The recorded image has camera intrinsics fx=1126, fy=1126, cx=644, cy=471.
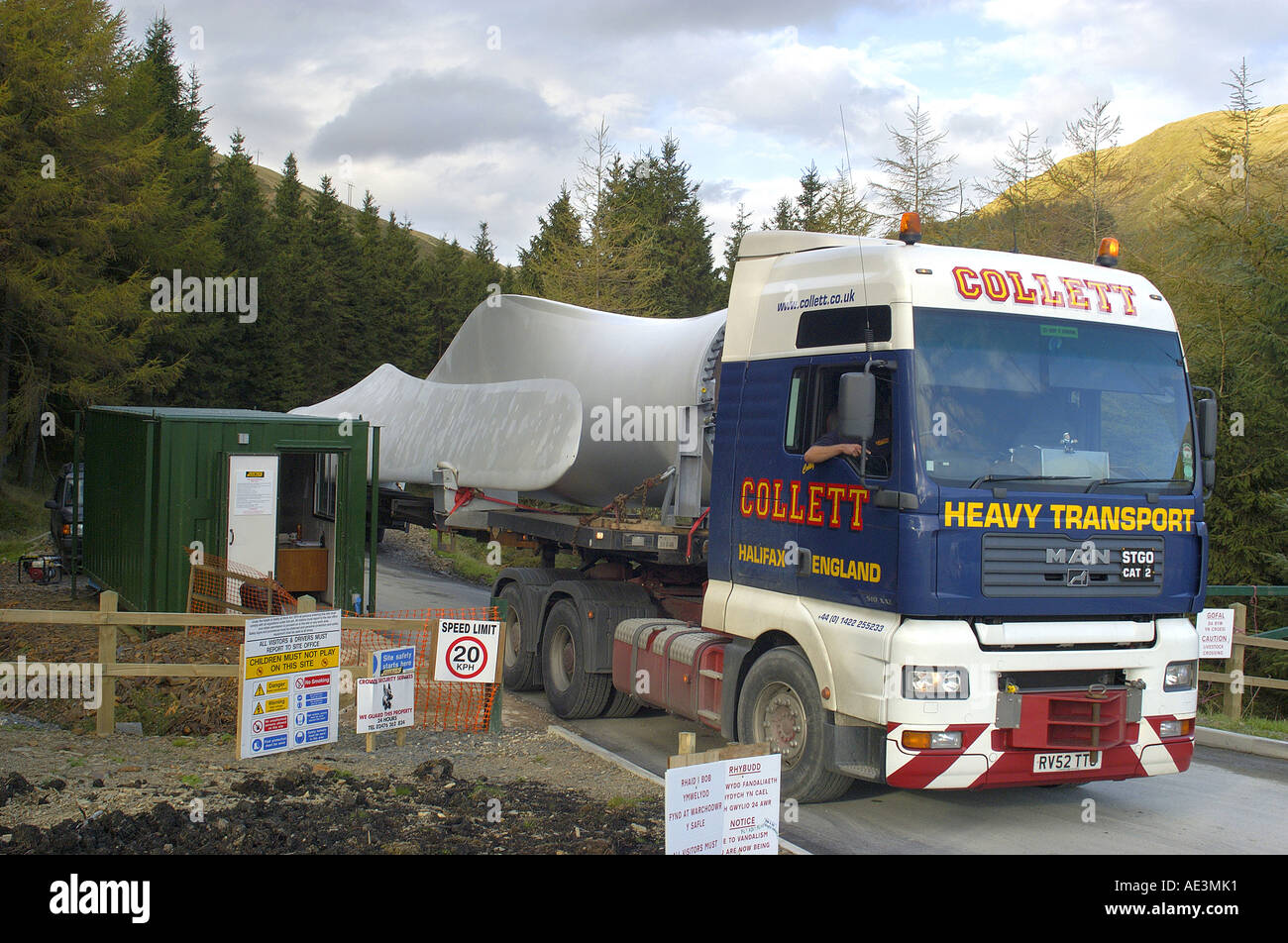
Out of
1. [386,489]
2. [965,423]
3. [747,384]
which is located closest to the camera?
[965,423]

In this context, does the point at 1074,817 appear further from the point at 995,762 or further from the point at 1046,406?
the point at 1046,406

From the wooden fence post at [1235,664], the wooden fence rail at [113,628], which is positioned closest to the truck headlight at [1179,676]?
the wooden fence post at [1235,664]

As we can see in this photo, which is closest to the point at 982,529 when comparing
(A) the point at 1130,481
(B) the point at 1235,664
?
(A) the point at 1130,481

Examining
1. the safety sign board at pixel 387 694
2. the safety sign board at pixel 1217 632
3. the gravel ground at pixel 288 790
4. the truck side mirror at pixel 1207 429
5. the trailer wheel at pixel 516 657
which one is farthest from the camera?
the trailer wheel at pixel 516 657

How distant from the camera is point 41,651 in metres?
12.2

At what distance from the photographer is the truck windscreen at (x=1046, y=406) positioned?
6422mm

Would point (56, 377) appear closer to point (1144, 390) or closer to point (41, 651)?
point (41, 651)

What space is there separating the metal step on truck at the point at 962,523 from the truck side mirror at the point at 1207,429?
0.7 inches

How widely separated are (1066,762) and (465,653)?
15.4 feet

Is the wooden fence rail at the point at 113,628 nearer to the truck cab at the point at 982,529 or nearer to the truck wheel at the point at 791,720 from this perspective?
the truck wheel at the point at 791,720

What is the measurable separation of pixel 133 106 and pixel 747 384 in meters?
44.6

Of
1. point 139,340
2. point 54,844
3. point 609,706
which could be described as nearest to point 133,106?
point 139,340
